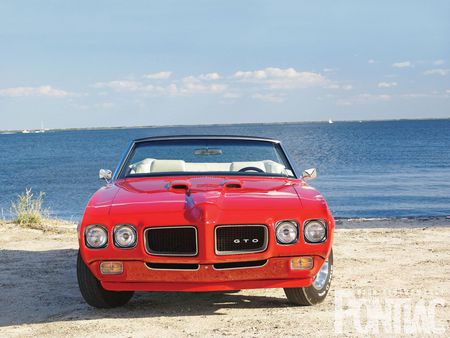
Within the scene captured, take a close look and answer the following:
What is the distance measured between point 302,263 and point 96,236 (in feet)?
5.15

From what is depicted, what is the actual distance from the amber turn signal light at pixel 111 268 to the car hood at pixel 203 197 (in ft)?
1.25

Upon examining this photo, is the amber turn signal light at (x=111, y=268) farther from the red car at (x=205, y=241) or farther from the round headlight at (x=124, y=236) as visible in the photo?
the round headlight at (x=124, y=236)

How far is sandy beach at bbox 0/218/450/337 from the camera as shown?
4.88m

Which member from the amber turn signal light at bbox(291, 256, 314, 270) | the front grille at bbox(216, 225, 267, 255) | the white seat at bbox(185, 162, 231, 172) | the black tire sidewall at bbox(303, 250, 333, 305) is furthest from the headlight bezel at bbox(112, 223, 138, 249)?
the white seat at bbox(185, 162, 231, 172)

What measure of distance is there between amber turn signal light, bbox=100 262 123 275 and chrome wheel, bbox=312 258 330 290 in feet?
5.15

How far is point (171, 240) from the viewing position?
5031mm

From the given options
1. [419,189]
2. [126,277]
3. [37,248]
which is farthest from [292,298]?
[419,189]

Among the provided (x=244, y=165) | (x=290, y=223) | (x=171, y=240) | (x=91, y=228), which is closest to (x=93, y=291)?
(x=91, y=228)

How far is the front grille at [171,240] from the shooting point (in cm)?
499

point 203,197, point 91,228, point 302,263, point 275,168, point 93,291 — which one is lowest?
point 93,291

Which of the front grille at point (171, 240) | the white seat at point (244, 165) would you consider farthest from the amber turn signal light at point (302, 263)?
the white seat at point (244, 165)

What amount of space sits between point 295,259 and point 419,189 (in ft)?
76.1

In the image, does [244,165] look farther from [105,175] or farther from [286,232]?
[286,232]

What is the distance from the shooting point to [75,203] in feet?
90.1
